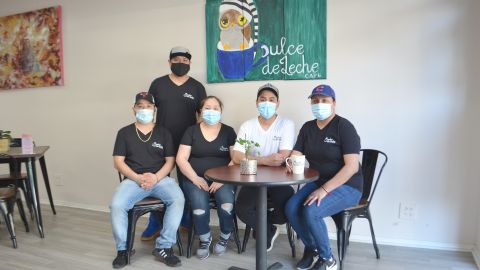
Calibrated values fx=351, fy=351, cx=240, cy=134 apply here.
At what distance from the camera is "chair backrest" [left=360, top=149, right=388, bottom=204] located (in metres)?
Answer: 2.59

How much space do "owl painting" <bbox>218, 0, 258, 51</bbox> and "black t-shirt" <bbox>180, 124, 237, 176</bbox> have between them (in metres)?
0.90

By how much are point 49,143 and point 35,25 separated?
132 cm

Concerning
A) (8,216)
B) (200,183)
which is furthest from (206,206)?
(8,216)

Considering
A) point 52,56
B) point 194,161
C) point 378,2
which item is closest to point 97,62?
point 52,56

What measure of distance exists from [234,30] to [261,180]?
1701 millimetres

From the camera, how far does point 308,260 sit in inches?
92.0

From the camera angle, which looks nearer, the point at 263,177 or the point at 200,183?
the point at 263,177

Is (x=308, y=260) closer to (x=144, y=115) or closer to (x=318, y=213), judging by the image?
(x=318, y=213)

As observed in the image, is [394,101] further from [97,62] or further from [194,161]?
[97,62]

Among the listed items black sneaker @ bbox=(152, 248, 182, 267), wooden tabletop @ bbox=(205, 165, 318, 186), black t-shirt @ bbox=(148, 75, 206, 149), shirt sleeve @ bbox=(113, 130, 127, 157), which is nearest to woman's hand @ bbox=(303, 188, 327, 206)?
wooden tabletop @ bbox=(205, 165, 318, 186)

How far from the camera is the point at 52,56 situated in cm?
387

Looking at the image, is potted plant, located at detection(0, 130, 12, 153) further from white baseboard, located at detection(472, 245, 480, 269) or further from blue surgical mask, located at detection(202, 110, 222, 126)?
white baseboard, located at detection(472, 245, 480, 269)

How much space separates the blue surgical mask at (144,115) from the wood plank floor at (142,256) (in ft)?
3.28

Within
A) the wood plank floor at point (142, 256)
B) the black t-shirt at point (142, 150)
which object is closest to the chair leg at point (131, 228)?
the wood plank floor at point (142, 256)
